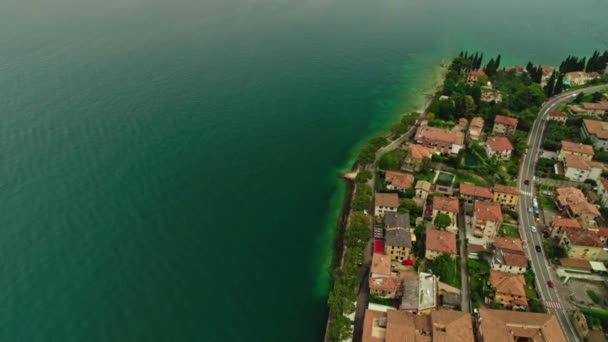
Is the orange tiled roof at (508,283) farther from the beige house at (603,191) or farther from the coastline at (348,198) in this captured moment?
the beige house at (603,191)

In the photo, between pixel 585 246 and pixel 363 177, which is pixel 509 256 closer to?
pixel 585 246

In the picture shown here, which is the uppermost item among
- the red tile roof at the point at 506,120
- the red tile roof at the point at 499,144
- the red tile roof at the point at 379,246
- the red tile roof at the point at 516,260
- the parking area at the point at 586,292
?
the red tile roof at the point at 506,120

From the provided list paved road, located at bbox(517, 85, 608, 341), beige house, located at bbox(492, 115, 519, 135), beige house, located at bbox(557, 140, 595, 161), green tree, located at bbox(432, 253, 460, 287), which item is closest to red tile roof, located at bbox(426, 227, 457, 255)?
green tree, located at bbox(432, 253, 460, 287)

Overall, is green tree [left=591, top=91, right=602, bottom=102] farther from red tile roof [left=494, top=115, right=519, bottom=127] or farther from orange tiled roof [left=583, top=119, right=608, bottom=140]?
red tile roof [left=494, top=115, right=519, bottom=127]

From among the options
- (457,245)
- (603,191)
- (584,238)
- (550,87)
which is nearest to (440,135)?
(603,191)

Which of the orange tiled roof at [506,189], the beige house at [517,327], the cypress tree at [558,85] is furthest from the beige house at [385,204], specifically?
the cypress tree at [558,85]
